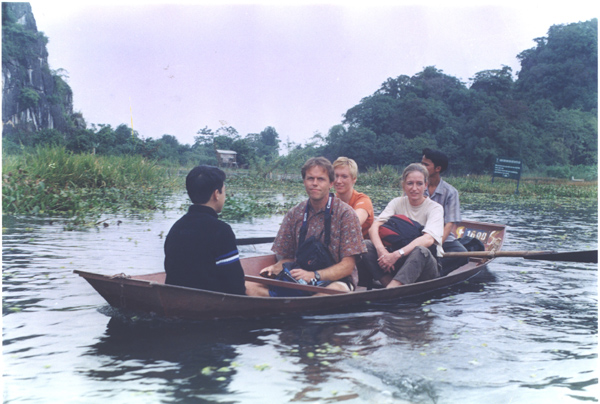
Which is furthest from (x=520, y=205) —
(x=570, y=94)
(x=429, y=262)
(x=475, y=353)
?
(x=570, y=94)

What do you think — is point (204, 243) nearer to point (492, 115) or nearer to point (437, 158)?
point (437, 158)

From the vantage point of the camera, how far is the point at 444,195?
18.5ft

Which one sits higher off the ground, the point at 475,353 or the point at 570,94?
the point at 570,94

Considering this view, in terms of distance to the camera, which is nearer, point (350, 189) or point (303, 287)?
point (303, 287)

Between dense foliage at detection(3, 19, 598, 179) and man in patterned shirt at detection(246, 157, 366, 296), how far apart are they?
2719 cm

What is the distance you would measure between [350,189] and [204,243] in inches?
72.2

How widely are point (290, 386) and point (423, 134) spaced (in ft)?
125

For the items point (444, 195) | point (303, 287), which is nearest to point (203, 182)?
point (303, 287)

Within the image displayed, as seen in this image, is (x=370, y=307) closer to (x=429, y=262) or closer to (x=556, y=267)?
(x=429, y=262)

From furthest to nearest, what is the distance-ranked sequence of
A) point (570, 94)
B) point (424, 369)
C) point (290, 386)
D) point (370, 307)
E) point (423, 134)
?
point (570, 94)
point (423, 134)
point (370, 307)
point (424, 369)
point (290, 386)

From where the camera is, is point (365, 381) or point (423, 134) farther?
point (423, 134)

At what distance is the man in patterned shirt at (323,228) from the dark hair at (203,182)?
86 cm

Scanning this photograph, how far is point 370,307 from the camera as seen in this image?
15.4 ft

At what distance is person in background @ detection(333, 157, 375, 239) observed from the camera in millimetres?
4785
